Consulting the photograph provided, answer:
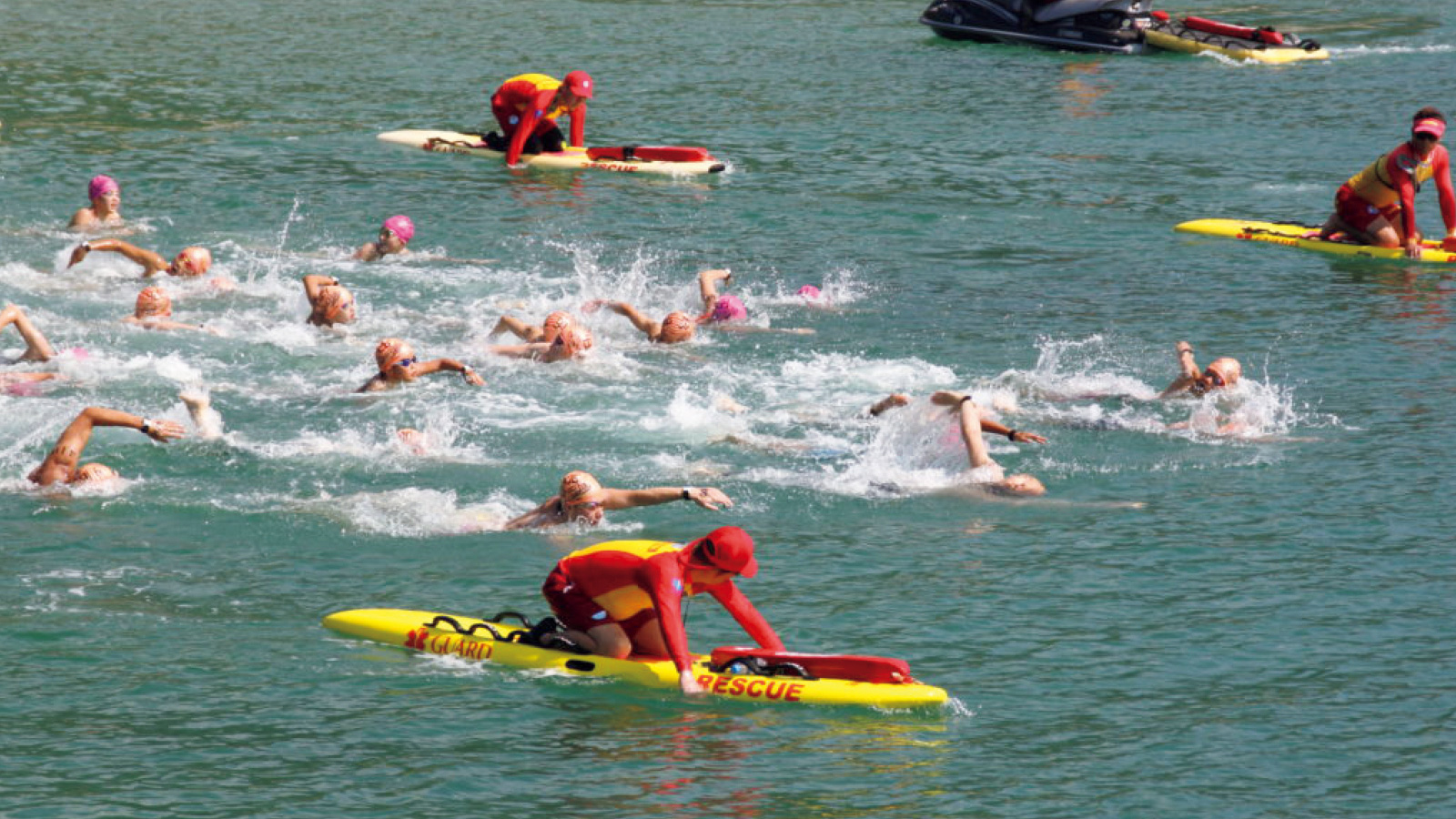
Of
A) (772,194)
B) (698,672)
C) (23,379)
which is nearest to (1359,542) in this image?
(698,672)

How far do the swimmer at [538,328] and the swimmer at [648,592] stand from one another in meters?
9.00

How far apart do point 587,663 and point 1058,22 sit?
37120 millimetres

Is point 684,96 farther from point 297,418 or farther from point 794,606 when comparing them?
point 794,606

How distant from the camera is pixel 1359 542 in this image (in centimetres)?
1703

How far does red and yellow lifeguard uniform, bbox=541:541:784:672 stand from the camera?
1355cm

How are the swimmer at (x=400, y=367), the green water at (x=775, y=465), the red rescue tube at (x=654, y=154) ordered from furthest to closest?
the red rescue tube at (x=654, y=154), the swimmer at (x=400, y=367), the green water at (x=775, y=465)

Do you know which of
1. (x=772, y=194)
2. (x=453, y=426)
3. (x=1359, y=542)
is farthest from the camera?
(x=772, y=194)

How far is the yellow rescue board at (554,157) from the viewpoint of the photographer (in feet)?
111

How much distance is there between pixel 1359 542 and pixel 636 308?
11830 mm

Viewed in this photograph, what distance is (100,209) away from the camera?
1155 inches

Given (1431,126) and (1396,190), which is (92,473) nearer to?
(1431,126)

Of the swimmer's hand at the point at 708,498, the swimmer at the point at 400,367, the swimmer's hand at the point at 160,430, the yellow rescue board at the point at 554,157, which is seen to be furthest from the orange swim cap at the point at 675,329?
the yellow rescue board at the point at 554,157

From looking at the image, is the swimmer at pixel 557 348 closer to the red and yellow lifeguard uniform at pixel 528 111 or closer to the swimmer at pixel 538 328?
the swimmer at pixel 538 328

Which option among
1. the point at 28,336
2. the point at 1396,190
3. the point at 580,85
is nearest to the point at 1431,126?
the point at 1396,190
